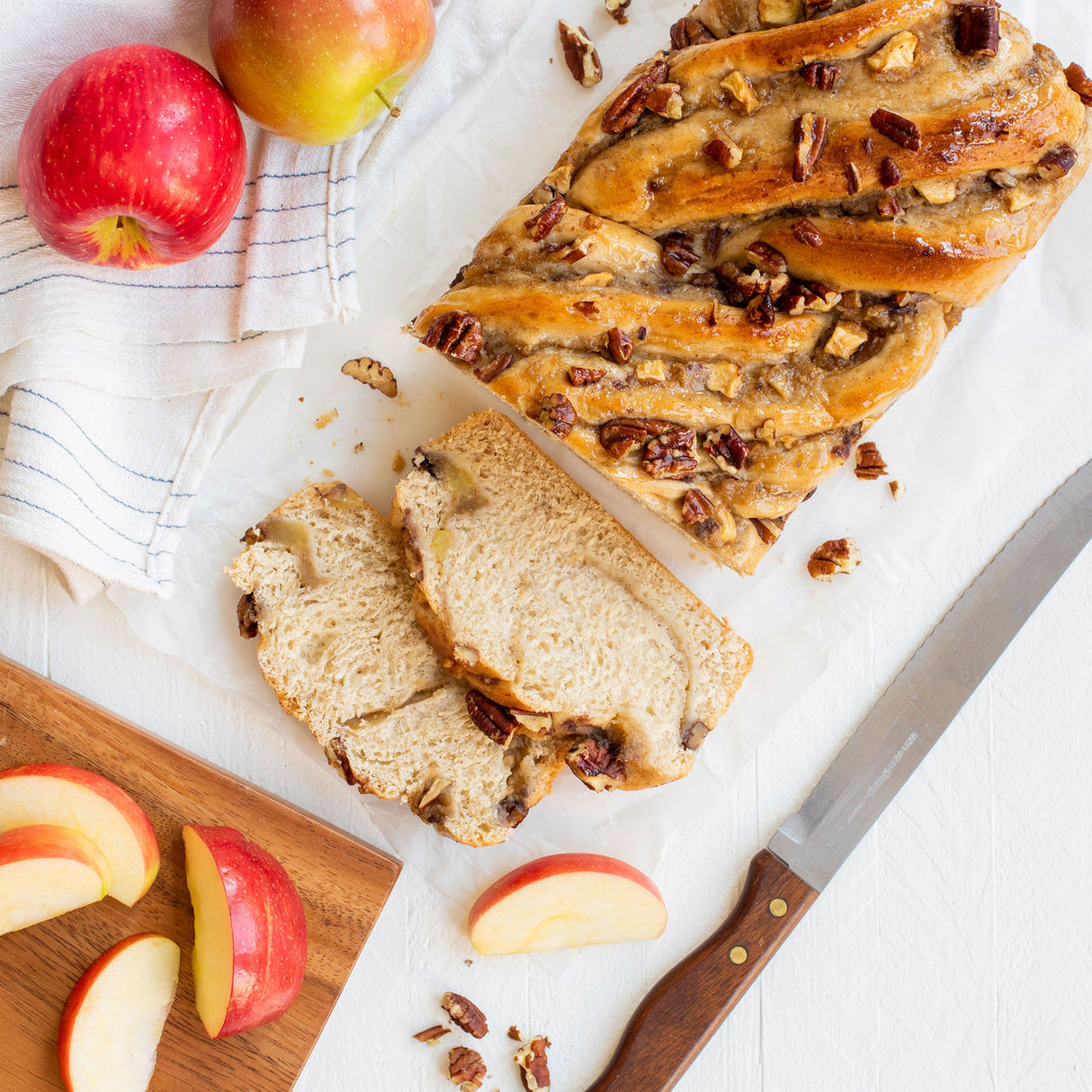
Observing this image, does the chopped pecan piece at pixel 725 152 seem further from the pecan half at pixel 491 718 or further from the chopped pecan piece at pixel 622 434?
the pecan half at pixel 491 718

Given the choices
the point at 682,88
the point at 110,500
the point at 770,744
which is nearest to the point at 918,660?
the point at 770,744

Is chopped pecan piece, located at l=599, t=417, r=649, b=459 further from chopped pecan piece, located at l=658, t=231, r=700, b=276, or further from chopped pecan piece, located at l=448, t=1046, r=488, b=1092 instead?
chopped pecan piece, located at l=448, t=1046, r=488, b=1092

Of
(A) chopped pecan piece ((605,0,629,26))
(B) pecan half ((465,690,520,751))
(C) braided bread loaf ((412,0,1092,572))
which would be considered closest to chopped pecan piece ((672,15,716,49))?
(C) braided bread loaf ((412,0,1092,572))

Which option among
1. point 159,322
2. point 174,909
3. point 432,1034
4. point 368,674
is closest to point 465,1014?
point 432,1034

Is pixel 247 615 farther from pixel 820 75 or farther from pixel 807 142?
pixel 820 75

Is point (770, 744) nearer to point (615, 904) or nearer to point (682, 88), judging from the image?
point (615, 904)
